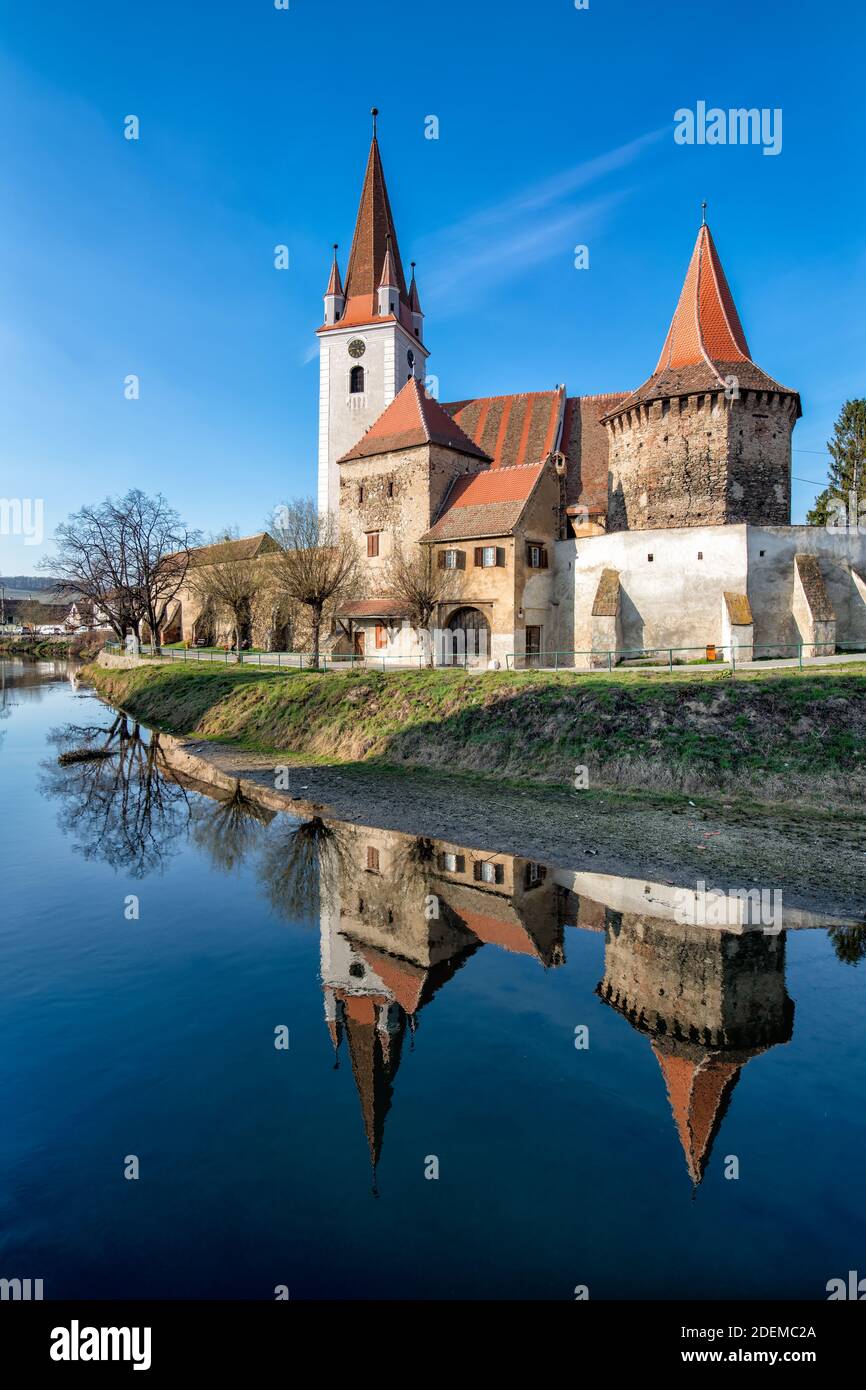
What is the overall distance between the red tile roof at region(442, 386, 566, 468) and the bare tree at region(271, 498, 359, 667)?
9.36 metres

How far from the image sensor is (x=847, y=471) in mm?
51938

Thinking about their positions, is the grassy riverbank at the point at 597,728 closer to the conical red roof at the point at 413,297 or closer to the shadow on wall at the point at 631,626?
the shadow on wall at the point at 631,626

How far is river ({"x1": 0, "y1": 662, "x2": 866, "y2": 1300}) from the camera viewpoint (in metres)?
4.94

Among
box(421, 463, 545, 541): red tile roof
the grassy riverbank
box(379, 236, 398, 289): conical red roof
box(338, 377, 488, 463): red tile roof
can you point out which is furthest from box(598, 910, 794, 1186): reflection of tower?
box(379, 236, 398, 289): conical red roof

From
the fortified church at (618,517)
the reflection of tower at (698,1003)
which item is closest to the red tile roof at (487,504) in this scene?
the fortified church at (618,517)

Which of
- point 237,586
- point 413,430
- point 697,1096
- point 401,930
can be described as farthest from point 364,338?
point 697,1096

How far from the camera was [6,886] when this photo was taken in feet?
40.7

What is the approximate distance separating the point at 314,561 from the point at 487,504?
8.57m

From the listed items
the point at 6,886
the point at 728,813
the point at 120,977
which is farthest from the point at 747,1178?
the point at 6,886

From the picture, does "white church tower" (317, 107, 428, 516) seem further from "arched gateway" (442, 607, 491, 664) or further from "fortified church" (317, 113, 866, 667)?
"arched gateway" (442, 607, 491, 664)

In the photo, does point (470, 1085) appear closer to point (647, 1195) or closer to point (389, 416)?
point (647, 1195)

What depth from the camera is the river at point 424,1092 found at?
16.2 feet

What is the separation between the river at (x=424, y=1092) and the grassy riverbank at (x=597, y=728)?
669 cm
